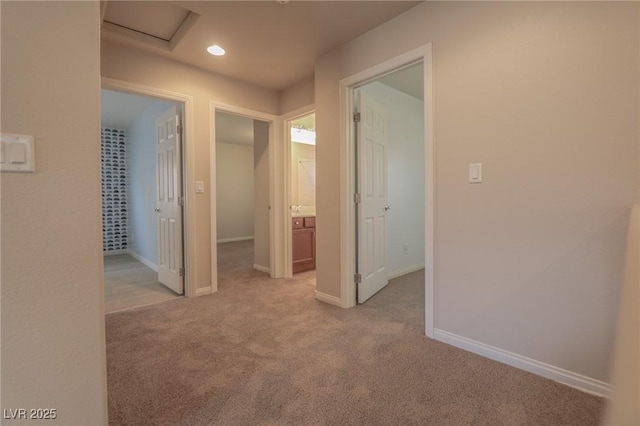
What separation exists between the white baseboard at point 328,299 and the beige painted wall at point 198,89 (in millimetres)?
1246

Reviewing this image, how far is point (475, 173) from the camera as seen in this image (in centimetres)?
189

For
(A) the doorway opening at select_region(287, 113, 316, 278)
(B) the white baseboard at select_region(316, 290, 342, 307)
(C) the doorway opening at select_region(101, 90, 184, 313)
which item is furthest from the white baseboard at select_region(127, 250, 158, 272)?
(B) the white baseboard at select_region(316, 290, 342, 307)

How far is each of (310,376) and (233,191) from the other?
636cm

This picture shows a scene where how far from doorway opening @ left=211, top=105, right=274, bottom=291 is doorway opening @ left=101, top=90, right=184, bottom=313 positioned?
0.42 meters

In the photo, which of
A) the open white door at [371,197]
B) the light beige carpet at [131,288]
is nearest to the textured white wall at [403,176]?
the open white door at [371,197]

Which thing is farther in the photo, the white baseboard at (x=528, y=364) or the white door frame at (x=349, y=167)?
the white door frame at (x=349, y=167)

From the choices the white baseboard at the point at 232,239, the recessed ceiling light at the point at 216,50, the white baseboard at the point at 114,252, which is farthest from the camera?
the white baseboard at the point at 232,239

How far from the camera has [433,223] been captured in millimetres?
2105

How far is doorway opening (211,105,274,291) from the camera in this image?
3858mm

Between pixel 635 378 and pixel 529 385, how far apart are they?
1599mm

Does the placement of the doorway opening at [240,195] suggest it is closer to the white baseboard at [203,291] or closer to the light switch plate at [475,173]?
the white baseboard at [203,291]

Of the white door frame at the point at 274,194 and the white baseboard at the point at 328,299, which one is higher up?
the white door frame at the point at 274,194

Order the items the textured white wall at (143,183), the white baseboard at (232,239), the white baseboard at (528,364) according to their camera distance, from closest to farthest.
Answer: the white baseboard at (528,364) → the textured white wall at (143,183) → the white baseboard at (232,239)

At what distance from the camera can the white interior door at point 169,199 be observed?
3.16m
